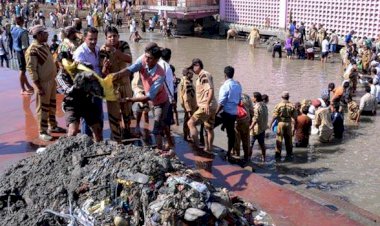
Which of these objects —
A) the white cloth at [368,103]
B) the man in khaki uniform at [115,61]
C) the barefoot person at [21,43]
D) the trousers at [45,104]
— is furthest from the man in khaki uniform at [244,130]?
the white cloth at [368,103]

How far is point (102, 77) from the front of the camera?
626 cm

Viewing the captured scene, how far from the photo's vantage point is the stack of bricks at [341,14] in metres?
19.9

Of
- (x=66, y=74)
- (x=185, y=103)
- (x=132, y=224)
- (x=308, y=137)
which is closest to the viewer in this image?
(x=132, y=224)

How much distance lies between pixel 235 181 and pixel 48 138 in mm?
2861

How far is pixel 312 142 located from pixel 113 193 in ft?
22.7

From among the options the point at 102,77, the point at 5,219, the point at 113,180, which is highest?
the point at 102,77

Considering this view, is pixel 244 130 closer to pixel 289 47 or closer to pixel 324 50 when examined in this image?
pixel 324 50

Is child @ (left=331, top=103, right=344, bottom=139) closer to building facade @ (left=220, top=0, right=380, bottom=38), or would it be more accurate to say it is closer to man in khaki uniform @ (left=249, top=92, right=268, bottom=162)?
man in khaki uniform @ (left=249, top=92, right=268, bottom=162)

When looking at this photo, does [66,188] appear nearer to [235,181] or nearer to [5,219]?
[5,219]

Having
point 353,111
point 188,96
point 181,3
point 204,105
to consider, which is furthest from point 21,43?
point 181,3

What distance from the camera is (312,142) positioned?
10.4 meters

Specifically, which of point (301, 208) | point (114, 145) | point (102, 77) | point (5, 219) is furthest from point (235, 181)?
point (5, 219)

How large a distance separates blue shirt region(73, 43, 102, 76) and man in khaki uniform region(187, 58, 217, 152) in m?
1.69

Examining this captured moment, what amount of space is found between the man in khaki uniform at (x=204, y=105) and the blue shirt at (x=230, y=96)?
7.2 inches
